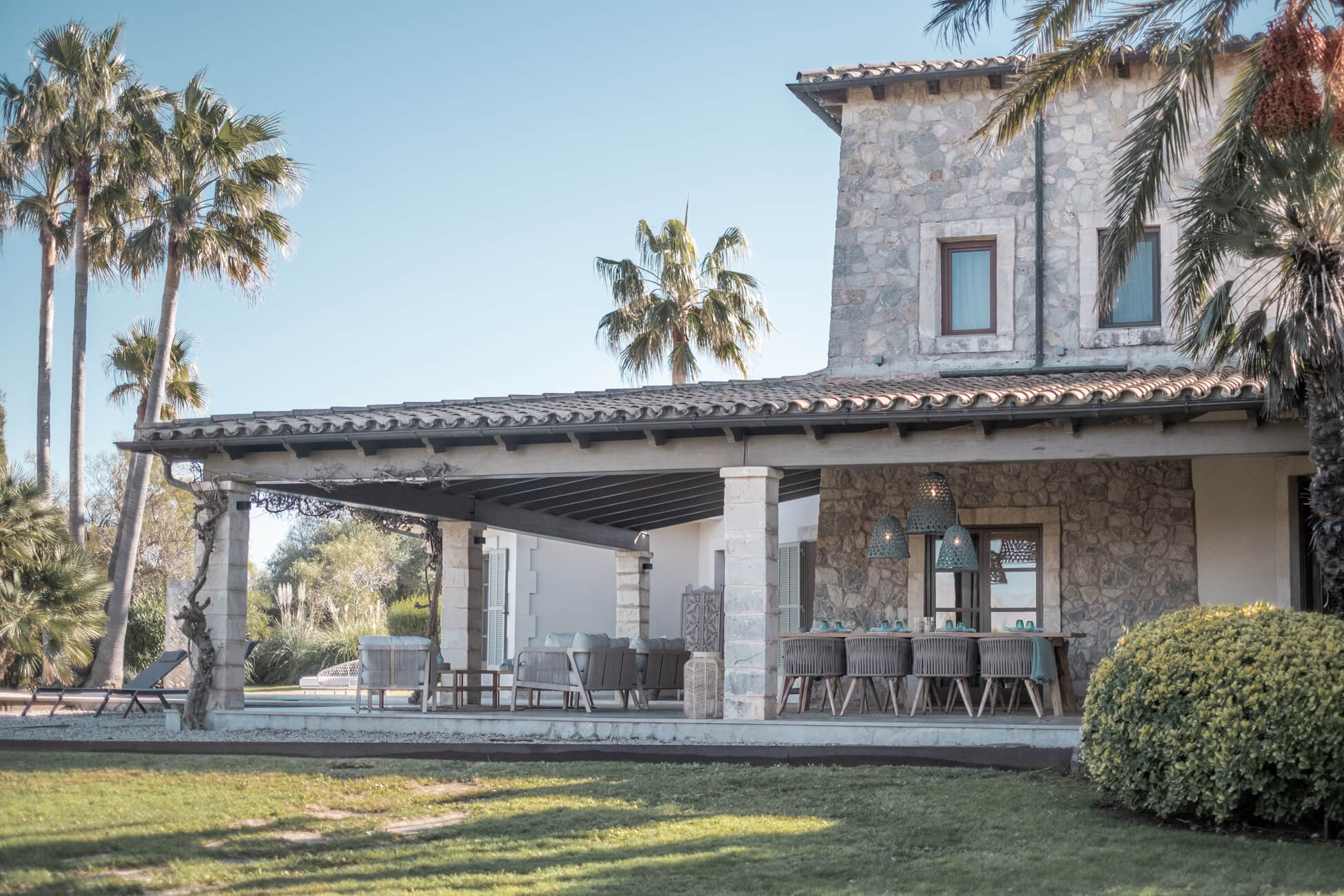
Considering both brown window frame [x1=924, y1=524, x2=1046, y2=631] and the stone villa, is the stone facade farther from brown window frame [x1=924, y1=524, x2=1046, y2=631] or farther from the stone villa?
brown window frame [x1=924, y1=524, x2=1046, y2=631]

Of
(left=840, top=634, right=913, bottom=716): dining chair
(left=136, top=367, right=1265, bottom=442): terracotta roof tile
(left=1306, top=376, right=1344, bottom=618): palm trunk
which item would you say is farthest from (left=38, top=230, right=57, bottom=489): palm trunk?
(left=1306, top=376, right=1344, bottom=618): palm trunk

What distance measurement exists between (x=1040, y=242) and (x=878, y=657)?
4765 millimetres

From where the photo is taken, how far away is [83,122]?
2105 cm

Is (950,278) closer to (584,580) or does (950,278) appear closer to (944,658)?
(944,658)

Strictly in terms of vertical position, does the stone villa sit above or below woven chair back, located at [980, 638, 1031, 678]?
above

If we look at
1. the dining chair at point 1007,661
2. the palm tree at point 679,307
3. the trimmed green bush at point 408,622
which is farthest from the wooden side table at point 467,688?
the trimmed green bush at point 408,622

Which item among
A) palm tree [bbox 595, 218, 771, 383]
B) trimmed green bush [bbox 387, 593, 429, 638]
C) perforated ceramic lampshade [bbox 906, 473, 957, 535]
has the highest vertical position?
palm tree [bbox 595, 218, 771, 383]

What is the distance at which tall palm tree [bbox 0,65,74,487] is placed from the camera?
Result: 2117 centimetres

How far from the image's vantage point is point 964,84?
13.6 metres

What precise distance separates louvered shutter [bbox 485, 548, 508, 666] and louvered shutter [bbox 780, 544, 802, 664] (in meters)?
5.96

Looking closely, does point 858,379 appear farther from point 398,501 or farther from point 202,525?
point 202,525

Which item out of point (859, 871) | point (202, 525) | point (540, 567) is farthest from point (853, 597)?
point (540, 567)

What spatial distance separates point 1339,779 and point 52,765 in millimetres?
8071

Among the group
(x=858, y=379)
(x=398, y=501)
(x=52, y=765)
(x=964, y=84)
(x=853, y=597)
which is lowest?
(x=52, y=765)
